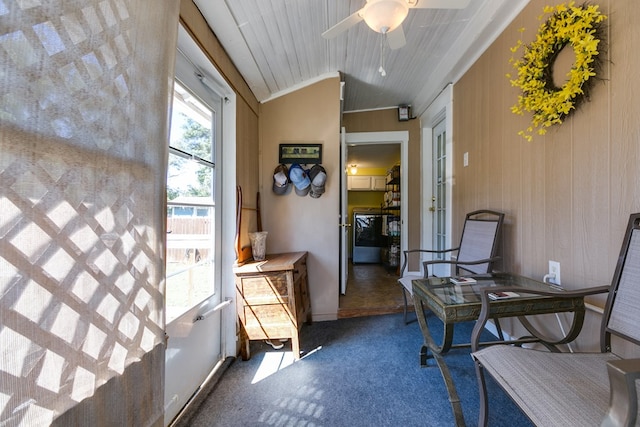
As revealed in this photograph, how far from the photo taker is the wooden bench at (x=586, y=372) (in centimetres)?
57

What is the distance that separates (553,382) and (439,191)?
2.58 metres

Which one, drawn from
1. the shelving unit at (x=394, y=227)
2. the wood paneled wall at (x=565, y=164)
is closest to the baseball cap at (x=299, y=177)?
the wood paneled wall at (x=565, y=164)

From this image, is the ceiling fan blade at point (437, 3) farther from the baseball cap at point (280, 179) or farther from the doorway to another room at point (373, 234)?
the doorway to another room at point (373, 234)

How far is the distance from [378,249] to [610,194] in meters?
3.74

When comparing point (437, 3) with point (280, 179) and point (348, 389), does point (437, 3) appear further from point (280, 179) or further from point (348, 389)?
point (348, 389)

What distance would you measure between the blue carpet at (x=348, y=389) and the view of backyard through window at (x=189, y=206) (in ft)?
2.01

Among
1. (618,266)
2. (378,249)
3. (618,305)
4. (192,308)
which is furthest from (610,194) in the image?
(378,249)

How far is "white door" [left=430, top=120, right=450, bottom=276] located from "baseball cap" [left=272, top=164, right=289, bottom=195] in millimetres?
1942

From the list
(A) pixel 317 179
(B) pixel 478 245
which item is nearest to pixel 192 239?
(A) pixel 317 179

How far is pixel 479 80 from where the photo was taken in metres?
2.07

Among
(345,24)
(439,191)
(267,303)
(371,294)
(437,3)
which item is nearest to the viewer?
(437,3)

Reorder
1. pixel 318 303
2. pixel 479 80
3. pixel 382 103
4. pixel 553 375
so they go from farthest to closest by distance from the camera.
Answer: pixel 382 103, pixel 318 303, pixel 479 80, pixel 553 375

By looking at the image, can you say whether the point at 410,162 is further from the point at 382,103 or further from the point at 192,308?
the point at 192,308

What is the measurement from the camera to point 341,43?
1.96 m
